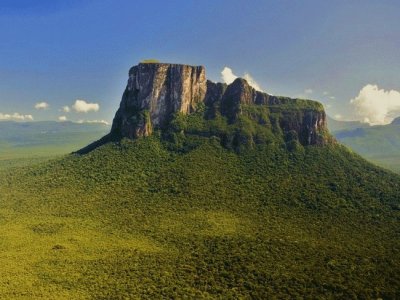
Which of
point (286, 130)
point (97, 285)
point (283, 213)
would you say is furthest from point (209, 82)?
point (97, 285)

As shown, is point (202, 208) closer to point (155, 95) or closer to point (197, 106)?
point (197, 106)

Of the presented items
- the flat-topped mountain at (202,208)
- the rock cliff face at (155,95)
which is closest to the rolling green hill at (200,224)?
the flat-topped mountain at (202,208)

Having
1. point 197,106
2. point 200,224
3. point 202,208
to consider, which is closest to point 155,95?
point 197,106

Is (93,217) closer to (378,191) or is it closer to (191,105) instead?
(191,105)

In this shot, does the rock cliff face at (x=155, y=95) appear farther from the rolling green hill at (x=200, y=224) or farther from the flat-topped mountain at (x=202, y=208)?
the rolling green hill at (x=200, y=224)

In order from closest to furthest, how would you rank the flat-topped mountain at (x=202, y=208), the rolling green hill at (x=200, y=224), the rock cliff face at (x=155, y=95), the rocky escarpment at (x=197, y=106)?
the rolling green hill at (x=200, y=224) → the flat-topped mountain at (x=202, y=208) → the rocky escarpment at (x=197, y=106) → the rock cliff face at (x=155, y=95)
